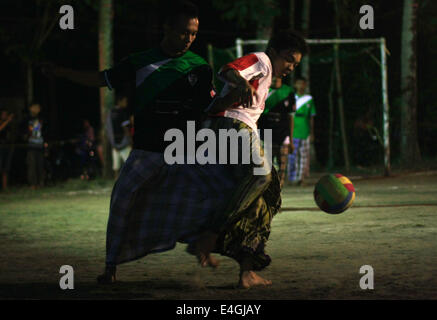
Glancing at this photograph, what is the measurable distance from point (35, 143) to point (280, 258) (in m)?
11.5

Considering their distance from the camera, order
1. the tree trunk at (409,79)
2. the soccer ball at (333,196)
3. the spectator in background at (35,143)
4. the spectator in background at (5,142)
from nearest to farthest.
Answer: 1. the soccer ball at (333,196)
2. the spectator in background at (5,142)
3. the spectator in background at (35,143)
4. the tree trunk at (409,79)

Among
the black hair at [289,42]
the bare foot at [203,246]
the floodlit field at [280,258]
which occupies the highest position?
the black hair at [289,42]

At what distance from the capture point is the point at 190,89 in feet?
22.8

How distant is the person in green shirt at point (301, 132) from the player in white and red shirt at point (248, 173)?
999 centimetres

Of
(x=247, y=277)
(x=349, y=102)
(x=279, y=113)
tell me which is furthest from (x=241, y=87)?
(x=349, y=102)

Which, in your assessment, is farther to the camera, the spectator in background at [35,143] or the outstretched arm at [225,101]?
the spectator in background at [35,143]

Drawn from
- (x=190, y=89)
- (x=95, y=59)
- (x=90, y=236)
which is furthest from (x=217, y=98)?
(x=95, y=59)

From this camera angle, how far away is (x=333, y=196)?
8.55 m

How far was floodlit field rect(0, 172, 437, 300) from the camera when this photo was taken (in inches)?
264

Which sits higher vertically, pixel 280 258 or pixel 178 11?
pixel 178 11

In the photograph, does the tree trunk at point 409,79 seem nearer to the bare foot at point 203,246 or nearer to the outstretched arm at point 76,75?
the outstretched arm at point 76,75

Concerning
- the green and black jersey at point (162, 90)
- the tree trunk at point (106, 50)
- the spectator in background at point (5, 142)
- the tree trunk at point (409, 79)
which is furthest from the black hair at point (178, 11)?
the tree trunk at point (409, 79)

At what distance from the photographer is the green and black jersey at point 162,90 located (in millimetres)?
6922

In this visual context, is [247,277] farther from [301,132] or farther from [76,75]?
[301,132]
